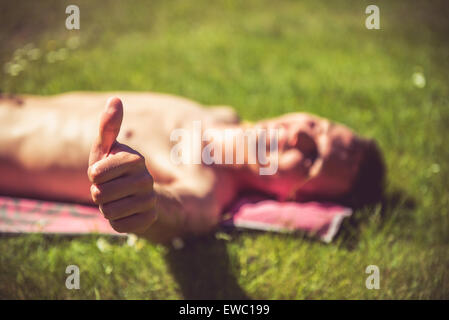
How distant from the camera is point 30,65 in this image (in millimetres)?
3873

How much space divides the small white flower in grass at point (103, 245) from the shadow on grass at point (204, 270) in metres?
0.36

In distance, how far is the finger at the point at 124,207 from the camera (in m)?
1.39

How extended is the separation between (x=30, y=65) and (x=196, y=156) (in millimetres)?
2669

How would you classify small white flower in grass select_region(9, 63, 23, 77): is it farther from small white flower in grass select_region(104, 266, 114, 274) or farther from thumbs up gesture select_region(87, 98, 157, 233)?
thumbs up gesture select_region(87, 98, 157, 233)

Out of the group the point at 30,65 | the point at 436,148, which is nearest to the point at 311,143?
the point at 436,148

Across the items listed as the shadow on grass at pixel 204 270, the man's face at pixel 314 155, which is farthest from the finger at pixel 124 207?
the man's face at pixel 314 155

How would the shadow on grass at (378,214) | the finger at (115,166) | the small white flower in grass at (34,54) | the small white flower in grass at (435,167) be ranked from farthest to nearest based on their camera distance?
the small white flower in grass at (34,54) → the small white flower in grass at (435,167) → the shadow on grass at (378,214) → the finger at (115,166)

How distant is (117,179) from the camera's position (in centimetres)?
139

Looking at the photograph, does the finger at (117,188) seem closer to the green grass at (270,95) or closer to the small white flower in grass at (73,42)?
the green grass at (270,95)

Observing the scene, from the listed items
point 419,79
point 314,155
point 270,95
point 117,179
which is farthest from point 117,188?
point 419,79

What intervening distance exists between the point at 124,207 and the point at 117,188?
78mm

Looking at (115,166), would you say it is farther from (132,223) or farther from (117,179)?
(132,223)
